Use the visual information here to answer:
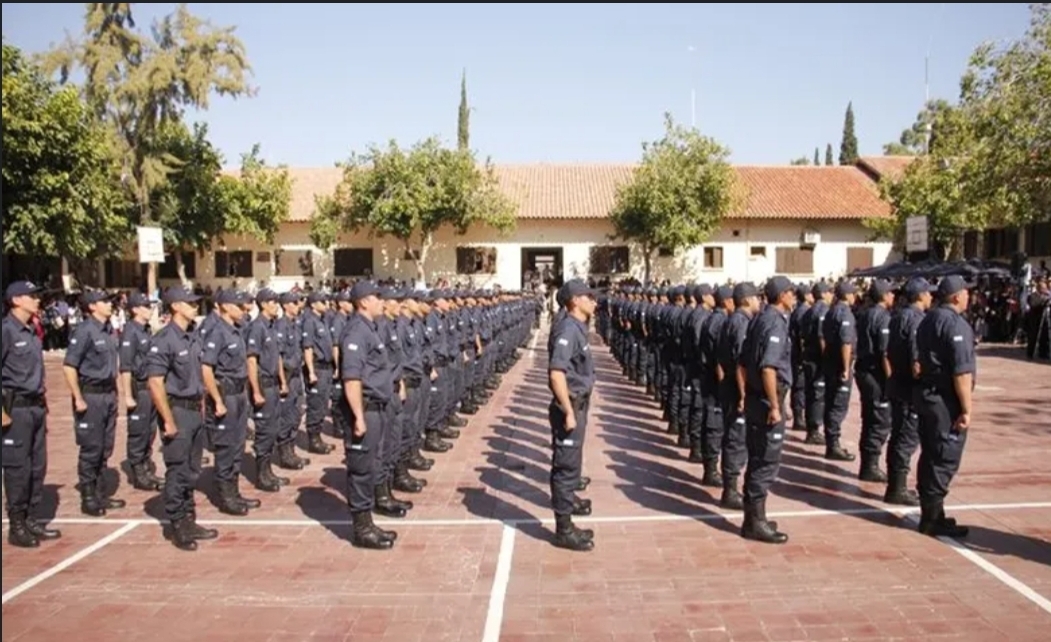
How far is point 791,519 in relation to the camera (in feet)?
21.9

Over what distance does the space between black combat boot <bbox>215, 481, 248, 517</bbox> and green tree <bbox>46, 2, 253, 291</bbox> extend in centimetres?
2452

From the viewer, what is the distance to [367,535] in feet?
20.1

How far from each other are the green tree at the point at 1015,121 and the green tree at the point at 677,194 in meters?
11.7

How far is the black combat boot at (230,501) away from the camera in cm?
709

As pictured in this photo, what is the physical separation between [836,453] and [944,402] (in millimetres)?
2825

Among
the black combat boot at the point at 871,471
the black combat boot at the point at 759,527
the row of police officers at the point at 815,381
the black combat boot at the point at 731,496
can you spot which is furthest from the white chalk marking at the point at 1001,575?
the black combat boot at the point at 871,471

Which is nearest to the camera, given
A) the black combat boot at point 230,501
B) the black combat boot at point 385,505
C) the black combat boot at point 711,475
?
the black combat boot at point 385,505

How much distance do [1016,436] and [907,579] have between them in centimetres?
558

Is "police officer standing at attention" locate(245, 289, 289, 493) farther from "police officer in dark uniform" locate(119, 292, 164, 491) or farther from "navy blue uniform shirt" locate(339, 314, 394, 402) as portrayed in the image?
"navy blue uniform shirt" locate(339, 314, 394, 402)

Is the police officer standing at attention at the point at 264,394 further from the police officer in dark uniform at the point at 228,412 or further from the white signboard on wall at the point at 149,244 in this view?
the white signboard on wall at the point at 149,244

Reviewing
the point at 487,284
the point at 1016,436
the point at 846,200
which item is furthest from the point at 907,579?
the point at 846,200

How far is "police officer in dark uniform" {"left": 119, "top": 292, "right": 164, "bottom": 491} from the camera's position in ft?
26.2

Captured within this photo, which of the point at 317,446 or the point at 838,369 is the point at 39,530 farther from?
the point at 838,369

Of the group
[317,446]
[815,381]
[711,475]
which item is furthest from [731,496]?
[317,446]
